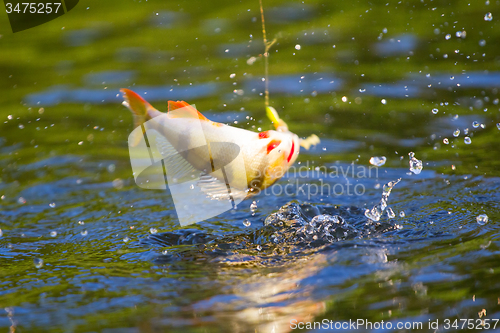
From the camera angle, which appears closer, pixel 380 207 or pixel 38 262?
pixel 38 262

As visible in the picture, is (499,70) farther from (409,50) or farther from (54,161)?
(54,161)

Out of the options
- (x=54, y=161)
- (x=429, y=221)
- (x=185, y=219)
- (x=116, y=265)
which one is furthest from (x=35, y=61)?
(x=429, y=221)

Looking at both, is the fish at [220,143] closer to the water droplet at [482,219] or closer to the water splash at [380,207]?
the water splash at [380,207]

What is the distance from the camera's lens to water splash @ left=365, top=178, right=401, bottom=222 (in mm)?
3922

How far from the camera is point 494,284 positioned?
2.96m

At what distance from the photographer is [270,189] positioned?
4.71m

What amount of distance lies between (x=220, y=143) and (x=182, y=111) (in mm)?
276

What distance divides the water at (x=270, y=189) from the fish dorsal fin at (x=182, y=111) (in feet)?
3.12

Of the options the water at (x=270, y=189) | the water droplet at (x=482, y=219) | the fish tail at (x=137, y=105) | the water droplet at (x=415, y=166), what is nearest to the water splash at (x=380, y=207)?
the water at (x=270, y=189)

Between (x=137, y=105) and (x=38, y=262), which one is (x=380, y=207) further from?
(x=38, y=262)

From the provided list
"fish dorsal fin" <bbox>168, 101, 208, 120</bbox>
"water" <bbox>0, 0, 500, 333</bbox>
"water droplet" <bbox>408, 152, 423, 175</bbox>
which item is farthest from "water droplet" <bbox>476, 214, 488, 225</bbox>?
"fish dorsal fin" <bbox>168, 101, 208, 120</bbox>

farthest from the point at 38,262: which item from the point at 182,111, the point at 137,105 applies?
the point at 182,111

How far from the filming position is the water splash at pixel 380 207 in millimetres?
3922

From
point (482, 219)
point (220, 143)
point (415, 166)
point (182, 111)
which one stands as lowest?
point (482, 219)
